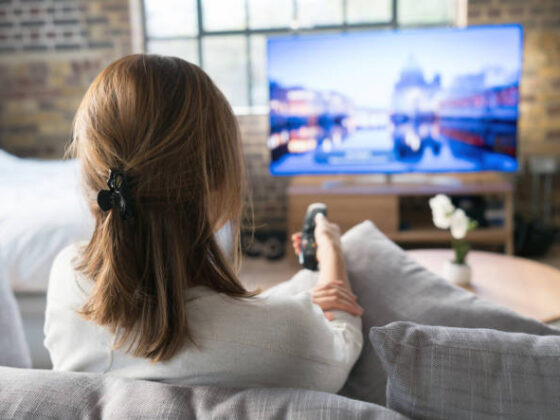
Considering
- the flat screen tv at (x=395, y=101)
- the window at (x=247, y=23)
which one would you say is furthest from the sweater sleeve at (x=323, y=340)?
the window at (x=247, y=23)

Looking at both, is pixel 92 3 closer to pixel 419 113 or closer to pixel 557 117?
pixel 419 113

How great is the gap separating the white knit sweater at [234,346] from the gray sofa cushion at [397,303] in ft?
0.25

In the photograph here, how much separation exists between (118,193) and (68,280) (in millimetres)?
217

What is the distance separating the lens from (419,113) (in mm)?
3645

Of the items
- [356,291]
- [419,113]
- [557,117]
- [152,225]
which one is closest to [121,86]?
[152,225]

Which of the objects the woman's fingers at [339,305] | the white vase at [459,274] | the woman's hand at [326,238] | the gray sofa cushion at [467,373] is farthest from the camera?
the white vase at [459,274]

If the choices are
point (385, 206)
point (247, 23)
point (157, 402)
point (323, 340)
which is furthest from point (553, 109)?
point (157, 402)

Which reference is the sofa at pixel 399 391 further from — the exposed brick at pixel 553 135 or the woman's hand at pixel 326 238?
the exposed brick at pixel 553 135

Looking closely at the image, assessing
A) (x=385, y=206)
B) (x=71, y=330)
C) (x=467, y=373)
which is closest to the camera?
(x=467, y=373)

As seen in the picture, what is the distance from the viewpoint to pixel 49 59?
4332 mm

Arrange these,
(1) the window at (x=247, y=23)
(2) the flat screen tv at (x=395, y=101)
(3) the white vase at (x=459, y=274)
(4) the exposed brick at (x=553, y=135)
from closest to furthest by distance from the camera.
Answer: (3) the white vase at (x=459, y=274) < (2) the flat screen tv at (x=395, y=101) < (4) the exposed brick at (x=553, y=135) < (1) the window at (x=247, y=23)

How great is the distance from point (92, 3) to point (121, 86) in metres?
3.89

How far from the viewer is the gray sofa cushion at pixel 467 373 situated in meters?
0.61

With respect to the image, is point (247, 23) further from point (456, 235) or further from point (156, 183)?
point (156, 183)
